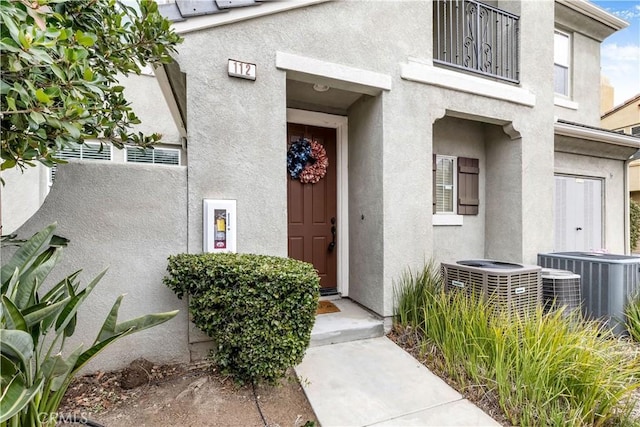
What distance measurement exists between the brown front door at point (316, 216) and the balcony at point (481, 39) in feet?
8.06

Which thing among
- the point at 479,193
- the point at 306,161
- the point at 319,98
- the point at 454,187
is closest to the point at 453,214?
the point at 454,187

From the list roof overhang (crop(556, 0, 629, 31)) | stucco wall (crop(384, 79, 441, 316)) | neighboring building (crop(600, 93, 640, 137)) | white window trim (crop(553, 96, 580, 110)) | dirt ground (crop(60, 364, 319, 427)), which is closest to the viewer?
dirt ground (crop(60, 364, 319, 427))

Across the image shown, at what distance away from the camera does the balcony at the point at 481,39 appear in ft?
16.8

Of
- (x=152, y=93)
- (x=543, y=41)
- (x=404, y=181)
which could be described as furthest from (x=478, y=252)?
(x=152, y=93)

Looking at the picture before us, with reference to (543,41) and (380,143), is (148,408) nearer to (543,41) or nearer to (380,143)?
(380,143)

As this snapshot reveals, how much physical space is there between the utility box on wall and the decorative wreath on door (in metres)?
1.69

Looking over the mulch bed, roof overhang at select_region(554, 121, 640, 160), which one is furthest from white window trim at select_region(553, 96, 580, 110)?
the mulch bed

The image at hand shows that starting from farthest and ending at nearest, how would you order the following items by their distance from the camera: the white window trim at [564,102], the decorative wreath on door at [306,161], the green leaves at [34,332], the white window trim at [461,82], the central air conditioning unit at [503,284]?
the white window trim at [564,102]
the decorative wreath on door at [306,161]
the white window trim at [461,82]
the central air conditioning unit at [503,284]
the green leaves at [34,332]

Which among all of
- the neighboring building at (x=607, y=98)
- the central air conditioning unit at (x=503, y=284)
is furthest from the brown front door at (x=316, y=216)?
the neighboring building at (x=607, y=98)

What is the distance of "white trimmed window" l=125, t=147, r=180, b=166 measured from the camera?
5.52 m

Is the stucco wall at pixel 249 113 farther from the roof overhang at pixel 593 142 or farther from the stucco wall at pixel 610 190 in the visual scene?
the stucco wall at pixel 610 190

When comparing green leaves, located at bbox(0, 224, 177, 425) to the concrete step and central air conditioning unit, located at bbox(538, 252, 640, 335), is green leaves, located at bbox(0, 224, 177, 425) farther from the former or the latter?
central air conditioning unit, located at bbox(538, 252, 640, 335)

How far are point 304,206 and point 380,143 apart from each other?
157cm

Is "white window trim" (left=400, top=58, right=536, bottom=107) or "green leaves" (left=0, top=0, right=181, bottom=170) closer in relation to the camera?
"green leaves" (left=0, top=0, right=181, bottom=170)
